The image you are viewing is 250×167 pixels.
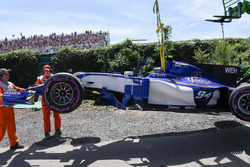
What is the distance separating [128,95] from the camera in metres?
4.76

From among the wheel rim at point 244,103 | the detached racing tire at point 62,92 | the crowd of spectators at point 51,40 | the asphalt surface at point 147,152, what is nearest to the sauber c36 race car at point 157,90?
the detached racing tire at point 62,92

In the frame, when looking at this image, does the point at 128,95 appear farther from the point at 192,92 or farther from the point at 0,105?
the point at 0,105

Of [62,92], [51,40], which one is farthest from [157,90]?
[51,40]

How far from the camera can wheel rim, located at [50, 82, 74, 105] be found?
4205 millimetres

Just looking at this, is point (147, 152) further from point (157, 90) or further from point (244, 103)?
point (244, 103)

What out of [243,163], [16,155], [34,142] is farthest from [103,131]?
[243,163]

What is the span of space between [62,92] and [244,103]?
12.7ft

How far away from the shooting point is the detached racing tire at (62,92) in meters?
4.16

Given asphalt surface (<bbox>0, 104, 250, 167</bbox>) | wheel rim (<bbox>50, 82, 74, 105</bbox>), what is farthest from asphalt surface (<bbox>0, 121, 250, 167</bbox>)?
wheel rim (<bbox>50, 82, 74, 105</bbox>)

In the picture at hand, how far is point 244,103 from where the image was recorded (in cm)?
422

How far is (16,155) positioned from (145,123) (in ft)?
12.0

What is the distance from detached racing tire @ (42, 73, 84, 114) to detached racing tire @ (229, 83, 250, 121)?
10.5 feet

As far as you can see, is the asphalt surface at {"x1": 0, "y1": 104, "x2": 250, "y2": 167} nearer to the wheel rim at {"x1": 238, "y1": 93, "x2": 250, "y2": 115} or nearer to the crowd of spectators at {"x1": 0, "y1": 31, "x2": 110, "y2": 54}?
the wheel rim at {"x1": 238, "y1": 93, "x2": 250, "y2": 115}

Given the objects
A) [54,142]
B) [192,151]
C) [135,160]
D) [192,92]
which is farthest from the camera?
[54,142]
